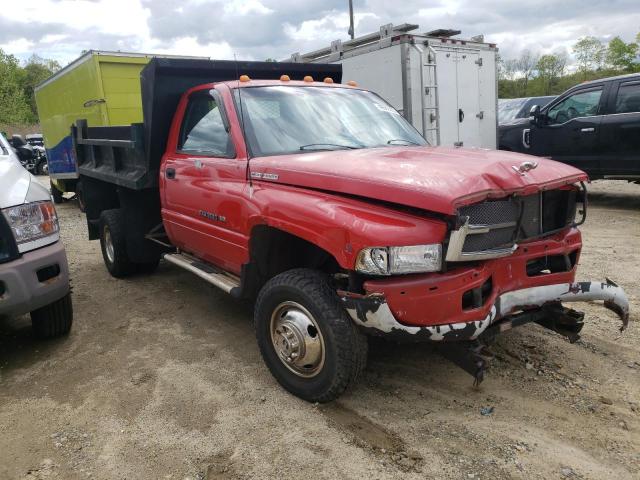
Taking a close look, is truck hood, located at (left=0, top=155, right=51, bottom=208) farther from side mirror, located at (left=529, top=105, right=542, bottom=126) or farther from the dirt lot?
side mirror, located at (left=529, top=105, right=542, bottom=126)

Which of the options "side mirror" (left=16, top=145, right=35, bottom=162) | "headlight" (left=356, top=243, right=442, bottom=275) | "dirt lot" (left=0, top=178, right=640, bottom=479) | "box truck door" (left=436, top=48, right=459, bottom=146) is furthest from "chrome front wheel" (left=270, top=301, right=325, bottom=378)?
"box truck door" (left=436, top=48, right=459, bottom=146)

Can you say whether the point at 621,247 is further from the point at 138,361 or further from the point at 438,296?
the point at 138,361

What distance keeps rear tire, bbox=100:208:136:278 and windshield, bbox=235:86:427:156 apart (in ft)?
8.90

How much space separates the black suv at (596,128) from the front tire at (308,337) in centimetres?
746

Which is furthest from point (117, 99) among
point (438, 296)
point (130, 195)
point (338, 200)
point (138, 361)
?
point (438, 296)

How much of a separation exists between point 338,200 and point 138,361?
Answer: 2108 mm

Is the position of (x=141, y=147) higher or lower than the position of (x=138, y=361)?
higher

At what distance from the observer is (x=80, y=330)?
476 cm

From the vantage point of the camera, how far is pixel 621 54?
4516cm

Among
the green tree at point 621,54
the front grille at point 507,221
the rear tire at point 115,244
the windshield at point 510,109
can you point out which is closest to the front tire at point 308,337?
the front grille at point 507,221

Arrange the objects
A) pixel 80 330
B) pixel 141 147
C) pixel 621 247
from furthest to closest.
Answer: pixel 621 247
pixel 141 147
pixel 80 330

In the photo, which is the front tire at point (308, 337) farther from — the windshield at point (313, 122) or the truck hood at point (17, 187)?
the truck hood at point (17, 187)

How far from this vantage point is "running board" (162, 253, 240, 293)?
411 cm

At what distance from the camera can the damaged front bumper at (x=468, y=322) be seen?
109 inches
